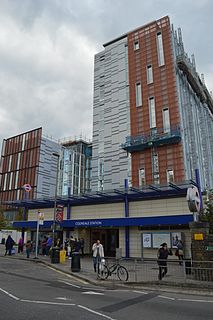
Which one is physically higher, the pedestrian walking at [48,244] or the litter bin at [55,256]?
the pedestrian walking at [48,244]

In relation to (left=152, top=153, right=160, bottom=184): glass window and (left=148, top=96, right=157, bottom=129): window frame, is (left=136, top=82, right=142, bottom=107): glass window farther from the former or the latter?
(left=152, top=153, right=160, bottom=184): glass window

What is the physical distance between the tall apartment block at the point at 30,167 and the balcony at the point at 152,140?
31.0 m

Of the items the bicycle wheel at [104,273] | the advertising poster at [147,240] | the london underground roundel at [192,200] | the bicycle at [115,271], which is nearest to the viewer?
the bicycle at [115,271]

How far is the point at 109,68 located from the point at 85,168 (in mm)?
30415

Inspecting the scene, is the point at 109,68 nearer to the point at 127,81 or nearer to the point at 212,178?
the point at 127,81

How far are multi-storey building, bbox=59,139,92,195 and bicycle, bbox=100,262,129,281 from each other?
52.7 metres

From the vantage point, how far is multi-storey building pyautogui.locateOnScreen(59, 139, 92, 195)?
2665 inches

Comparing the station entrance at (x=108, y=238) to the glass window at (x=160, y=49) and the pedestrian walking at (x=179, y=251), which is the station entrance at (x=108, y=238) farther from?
the glass window at (x=160, y=49)

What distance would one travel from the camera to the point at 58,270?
56.3 ft

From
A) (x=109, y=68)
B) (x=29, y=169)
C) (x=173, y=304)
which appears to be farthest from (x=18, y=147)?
(x=173, y=304)

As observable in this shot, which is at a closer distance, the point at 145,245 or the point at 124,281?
the point at 124,281

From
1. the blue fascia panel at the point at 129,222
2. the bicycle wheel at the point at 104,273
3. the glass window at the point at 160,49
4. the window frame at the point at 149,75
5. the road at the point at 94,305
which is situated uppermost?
the glass window at the point at 160,49

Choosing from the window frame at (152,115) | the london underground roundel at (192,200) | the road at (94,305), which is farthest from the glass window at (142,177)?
the road at (94,305)

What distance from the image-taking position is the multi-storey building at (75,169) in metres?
67.7
